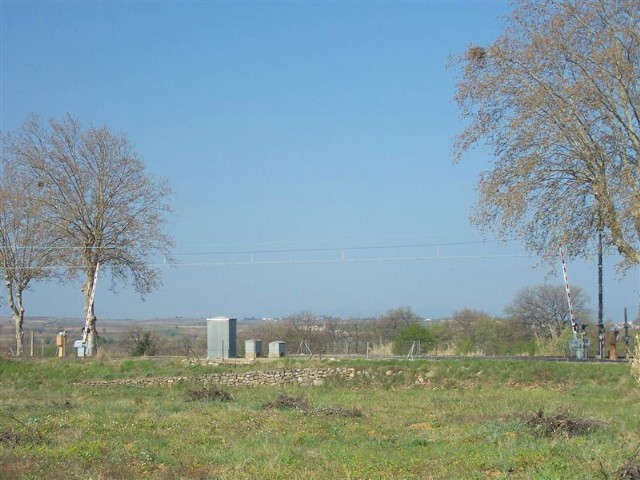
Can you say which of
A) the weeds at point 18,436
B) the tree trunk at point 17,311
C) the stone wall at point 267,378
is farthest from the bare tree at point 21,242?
the weeds at point 18,436

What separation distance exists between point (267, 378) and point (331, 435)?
58.2 feet

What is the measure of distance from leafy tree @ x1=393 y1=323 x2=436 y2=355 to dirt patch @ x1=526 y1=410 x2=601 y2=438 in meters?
27.4

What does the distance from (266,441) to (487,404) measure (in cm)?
922

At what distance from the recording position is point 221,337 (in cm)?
3800

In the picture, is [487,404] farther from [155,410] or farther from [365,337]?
[365,337]

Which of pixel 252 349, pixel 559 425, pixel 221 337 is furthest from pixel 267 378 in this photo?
pixel 559 425

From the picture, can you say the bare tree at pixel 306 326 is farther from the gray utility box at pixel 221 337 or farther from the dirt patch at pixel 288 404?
the dirt patch at pixel 288 404

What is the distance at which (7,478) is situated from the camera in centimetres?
1042

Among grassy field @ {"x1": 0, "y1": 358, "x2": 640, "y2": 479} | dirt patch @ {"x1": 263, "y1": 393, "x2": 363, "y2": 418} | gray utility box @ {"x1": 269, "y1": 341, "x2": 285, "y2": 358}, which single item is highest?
gray utility box @ {"x1": 269, "y1": 341, "x2": 285, "y2": 358}

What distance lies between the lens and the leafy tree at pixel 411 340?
1656 inches

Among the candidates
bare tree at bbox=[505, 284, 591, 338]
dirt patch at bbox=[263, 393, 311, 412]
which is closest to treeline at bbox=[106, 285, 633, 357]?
bare tree at bbox=[505, 284, 591, 338]

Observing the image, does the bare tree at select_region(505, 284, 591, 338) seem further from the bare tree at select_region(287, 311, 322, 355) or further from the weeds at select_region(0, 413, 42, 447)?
the weeds at select_region(0, 413, 42, 447)

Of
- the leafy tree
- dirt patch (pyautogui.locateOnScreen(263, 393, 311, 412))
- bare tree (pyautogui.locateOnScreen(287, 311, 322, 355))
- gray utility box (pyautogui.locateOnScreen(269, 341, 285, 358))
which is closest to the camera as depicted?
dirt patch (pyautogui.locateOnScreen(263, 393, 311, 412))

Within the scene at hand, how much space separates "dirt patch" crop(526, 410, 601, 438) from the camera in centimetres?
1373
